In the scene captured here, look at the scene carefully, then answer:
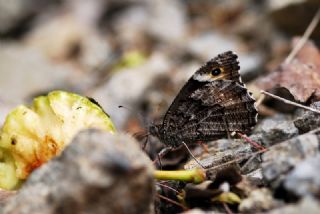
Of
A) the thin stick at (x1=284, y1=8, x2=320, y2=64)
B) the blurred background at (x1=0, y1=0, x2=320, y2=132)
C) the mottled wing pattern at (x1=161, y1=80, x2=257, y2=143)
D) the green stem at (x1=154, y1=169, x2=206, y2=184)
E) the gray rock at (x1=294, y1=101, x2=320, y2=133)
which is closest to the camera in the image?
the green stem at (x1=154, y1=169, x2=206, y2=184)

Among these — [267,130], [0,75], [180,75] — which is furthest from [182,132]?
[0,75]

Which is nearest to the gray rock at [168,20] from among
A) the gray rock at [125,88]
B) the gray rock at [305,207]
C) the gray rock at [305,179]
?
the gray rock at [125,88]

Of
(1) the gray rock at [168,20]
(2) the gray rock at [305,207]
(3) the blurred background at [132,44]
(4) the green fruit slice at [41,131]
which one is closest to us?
(2) the gray rock at [305,207]

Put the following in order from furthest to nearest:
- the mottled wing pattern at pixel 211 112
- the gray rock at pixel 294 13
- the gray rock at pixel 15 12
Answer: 1. the gray rock at pixel 15 12
2. the gray rock at pixel 294 13
3. the mottled wing pattern at pixel 211 112

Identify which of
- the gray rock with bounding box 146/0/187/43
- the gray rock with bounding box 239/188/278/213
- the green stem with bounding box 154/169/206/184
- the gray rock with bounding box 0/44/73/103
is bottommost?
the gray rock with bounding box 239/188/278/213

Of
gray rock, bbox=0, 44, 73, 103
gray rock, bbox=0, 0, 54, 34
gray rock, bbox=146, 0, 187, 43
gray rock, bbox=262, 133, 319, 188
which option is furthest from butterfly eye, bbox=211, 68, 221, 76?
gray rock, bbox=0, 0, 54, 34

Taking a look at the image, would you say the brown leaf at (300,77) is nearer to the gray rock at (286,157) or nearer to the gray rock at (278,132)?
the gray rock at (278,132)

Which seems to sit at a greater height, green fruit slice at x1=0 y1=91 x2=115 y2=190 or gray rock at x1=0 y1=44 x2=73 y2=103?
gray rock at x1=0 y1=44 x2=73 y2=103

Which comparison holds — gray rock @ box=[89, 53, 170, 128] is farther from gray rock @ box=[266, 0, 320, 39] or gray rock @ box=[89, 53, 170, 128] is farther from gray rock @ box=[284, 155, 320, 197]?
gray rock @ box=[284, 155, 320, 197]

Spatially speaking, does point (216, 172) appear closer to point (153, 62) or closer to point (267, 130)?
point (267, 130)
